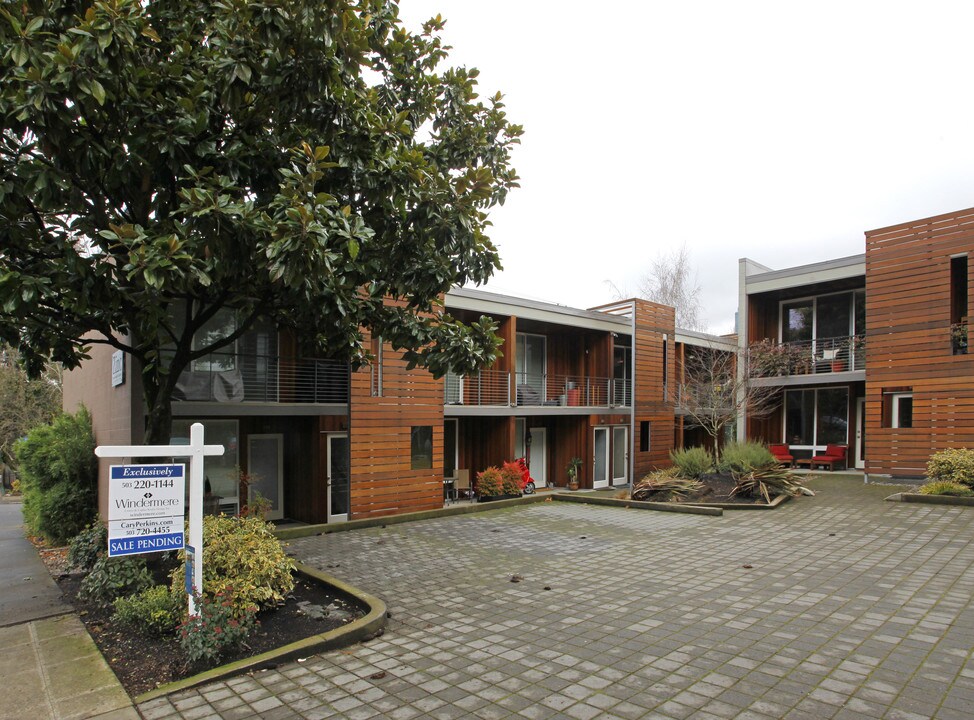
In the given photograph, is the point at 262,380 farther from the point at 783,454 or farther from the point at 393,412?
the point at 783,454

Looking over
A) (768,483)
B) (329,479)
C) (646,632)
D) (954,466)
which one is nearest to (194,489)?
(646,632)

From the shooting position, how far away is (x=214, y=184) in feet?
18.2

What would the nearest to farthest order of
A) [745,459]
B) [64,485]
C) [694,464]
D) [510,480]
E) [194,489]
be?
[194,489]
[64,485]
[745,459]
[694,464]
[510,480]

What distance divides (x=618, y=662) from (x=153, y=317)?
4865mm

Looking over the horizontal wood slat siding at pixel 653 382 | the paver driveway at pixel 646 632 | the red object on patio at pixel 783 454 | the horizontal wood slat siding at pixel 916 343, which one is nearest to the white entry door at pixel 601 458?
the horizontal wood slat siding at pixel 653 382

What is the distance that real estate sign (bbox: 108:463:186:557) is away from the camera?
15.1 ft

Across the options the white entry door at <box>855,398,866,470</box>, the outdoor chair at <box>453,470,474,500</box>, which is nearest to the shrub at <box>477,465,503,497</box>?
the outdoor chair at <box>453,470,474,500</box>

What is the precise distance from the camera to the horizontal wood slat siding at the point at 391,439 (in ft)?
38.3

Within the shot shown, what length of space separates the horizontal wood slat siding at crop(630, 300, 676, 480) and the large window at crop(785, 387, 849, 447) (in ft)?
12.7

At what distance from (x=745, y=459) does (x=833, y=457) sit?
671 centimetres

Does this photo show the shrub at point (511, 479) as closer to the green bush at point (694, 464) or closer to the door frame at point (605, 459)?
the green bush at point (694, 464)

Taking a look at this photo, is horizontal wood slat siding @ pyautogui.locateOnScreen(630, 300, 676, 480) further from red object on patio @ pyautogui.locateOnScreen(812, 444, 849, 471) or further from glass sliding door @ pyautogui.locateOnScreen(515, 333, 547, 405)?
red object on patio @ pyautogui.locateOnScreen(812, 444, 849, 471)

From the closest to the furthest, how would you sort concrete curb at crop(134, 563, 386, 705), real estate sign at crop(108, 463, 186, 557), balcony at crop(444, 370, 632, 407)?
concrete curb at crop(134, 563, 386, 705) < real estate sign at crop(108, 463, 186, 557) < balcony at crop(444, 370, 632, 407)

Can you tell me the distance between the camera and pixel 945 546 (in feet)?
27.3
